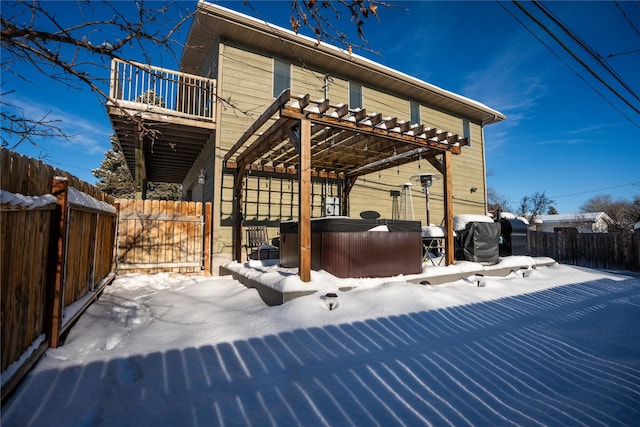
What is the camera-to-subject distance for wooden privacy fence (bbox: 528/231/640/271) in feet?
33.6

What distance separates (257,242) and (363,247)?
3.79 metres

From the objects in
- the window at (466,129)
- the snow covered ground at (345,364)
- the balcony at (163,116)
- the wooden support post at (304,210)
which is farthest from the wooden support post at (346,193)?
the window at (466,129)

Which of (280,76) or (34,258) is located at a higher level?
(280,76)

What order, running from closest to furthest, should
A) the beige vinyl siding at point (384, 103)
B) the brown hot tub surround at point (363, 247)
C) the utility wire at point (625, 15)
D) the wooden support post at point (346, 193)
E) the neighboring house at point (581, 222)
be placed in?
the utility wire at point (625, 15) < the brown hot tub surround at point (363, 247) < the wooden support post at point (346, 193) < the beige vinyl siding at point (384, 103) < the neighboring house at point (581, 222)

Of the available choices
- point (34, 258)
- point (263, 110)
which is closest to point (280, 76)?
point (263, 110)

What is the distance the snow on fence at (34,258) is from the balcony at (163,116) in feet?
7.76

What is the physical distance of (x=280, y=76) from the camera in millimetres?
8516

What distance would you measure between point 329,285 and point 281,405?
2.39 meters

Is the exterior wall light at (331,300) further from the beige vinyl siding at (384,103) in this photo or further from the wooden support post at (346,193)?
the beige vinyl siding at (384,103)

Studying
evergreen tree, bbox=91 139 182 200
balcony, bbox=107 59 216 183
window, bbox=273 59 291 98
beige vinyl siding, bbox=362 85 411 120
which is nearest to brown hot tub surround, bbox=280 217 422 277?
balcony, bbox=107 59 216 183

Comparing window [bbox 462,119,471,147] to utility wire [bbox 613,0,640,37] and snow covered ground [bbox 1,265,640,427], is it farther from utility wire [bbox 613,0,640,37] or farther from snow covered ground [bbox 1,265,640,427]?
snow covered ground [bbox 1,265,640,427]

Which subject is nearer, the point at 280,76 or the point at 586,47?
the point at 586,47

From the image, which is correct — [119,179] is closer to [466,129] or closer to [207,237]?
[207,237]

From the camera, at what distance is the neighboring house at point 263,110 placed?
7.43m
